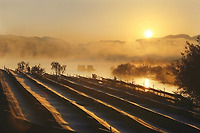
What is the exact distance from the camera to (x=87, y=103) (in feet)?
97.9

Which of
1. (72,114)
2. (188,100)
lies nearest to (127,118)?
(72,114)

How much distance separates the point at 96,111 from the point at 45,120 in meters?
7.61

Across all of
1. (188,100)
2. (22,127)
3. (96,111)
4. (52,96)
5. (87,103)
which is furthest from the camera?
(52,96)

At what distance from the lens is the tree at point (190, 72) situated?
87.2 ft

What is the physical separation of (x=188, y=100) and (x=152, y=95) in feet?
24.1

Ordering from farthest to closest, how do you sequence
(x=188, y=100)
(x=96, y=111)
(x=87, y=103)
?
(x=87, y=103), (x=188, y=100), (x=96, y=111)

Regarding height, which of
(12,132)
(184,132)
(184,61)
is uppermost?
(184,61)

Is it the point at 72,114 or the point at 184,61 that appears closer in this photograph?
the point at 72,114

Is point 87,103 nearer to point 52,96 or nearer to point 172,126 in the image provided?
point 52,96

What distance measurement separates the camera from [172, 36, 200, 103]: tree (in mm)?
26578

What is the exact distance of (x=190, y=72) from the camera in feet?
88.3

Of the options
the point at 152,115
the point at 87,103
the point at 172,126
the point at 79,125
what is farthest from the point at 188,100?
the point at 79,125

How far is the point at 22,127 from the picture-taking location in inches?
388

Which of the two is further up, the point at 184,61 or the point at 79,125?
the point at 184,61
